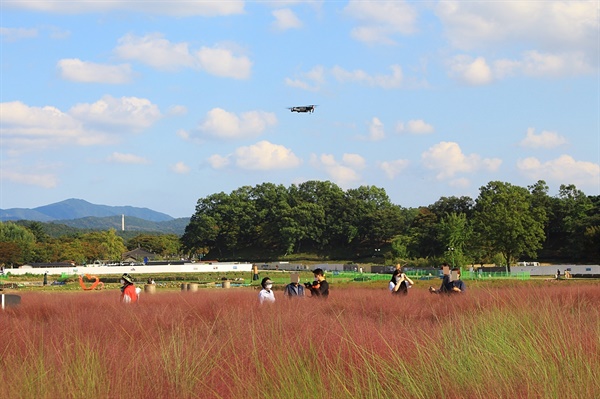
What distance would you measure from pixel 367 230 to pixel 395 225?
176 inches

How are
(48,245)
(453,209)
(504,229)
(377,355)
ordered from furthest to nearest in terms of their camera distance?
(48,245)
(453,209)
(504,229)
(377,355)

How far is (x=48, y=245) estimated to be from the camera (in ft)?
347

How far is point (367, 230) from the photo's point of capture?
106875 mm

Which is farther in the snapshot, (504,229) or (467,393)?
(504,229)

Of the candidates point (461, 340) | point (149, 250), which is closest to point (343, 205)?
point (149, 250)

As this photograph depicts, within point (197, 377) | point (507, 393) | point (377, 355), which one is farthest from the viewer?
point (377, 355)

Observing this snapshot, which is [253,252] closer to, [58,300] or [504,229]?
[504,229]

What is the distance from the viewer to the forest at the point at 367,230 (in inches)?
2596

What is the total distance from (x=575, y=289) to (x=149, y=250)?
164032 millimetres

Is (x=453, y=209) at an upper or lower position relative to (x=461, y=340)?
upper

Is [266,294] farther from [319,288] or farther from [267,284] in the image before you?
[319,288]

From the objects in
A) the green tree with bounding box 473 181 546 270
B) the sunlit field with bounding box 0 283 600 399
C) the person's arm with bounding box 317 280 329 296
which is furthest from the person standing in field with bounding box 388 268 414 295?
the green tree with bounding box 473 181 546 270

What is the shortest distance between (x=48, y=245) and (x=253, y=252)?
28469mm

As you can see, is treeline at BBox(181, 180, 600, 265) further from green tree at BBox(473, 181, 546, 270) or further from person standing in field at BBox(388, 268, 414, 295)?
person standing in field at BBox(388, 268, 414, 295)
